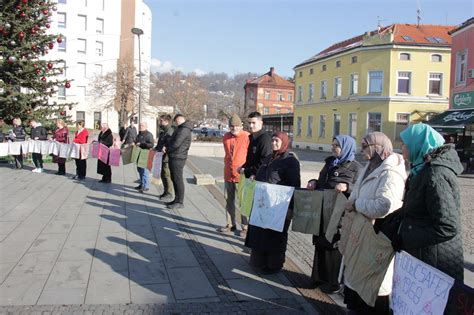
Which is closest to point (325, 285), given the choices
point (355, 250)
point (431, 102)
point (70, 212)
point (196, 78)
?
point (355, 250)

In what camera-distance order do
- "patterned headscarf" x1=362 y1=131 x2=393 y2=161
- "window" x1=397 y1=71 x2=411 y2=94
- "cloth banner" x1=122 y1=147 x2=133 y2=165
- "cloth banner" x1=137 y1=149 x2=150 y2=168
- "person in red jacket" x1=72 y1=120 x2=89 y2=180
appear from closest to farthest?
"patterned headscarf" x1=362 y1=131 x2=393 y2=161 < "cloth banner" x1=137 y1=149 x2=150 y2=168 < "cloth banner" x1=122 y1=147 x2=133 y2=165 < "person in red jacket" x1=72 y1=120 x2=89 y2=180 < "window" x1=397 y1=71 x2=411 y2=94

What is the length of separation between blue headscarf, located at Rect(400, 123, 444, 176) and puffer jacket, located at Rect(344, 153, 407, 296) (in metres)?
0.34

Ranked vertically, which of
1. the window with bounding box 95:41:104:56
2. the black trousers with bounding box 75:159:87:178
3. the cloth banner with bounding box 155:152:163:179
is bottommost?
the black trousers with bounding box 75:159:87:178

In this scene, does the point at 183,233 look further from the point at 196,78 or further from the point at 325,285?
the point at 196,78

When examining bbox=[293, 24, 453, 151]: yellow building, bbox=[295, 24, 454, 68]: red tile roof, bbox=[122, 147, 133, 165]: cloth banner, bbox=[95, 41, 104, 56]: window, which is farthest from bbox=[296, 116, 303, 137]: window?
bbox=[122, 147, 133, 165]: cloth banner

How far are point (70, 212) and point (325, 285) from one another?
5472 mm

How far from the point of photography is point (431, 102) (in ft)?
119

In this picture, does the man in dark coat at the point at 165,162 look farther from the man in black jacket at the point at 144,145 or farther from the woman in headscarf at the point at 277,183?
the woman in headscarf at the point at 277,183

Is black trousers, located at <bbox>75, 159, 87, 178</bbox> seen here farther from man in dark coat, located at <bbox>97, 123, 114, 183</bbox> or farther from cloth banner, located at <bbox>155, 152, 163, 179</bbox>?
cloth banner, located at <bbox>155, 152, 163, 179</bbox>

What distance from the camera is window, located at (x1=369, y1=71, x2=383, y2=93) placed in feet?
121

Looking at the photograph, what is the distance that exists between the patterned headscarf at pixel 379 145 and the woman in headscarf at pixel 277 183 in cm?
136

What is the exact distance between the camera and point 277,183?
5.18m

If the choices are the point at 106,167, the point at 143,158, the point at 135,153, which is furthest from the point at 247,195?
the point at 106,167

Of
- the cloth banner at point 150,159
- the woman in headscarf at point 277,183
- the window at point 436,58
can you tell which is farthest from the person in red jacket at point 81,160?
the window at point 436,58
